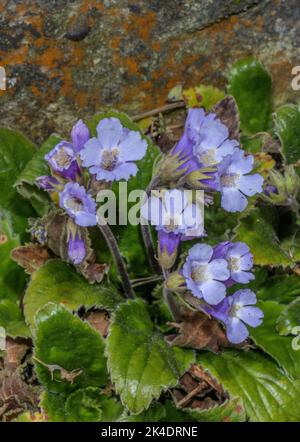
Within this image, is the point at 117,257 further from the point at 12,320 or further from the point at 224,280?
the point at 12,320

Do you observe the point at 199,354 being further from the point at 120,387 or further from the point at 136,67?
the point at 136,67

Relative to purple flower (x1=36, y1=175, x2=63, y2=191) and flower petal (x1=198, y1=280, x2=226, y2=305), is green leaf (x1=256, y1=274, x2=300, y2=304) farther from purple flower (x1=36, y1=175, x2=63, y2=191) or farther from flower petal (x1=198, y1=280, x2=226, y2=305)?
purple flower (x1=36, y1=175, x2=63, y2=191)

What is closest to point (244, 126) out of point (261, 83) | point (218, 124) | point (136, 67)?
point (261, 83)

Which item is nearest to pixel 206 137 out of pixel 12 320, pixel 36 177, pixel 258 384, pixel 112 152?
pixel 112 152

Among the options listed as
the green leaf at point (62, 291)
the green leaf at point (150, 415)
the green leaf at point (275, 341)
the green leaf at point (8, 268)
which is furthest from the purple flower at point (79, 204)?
the green leaf at point (275, 341)
